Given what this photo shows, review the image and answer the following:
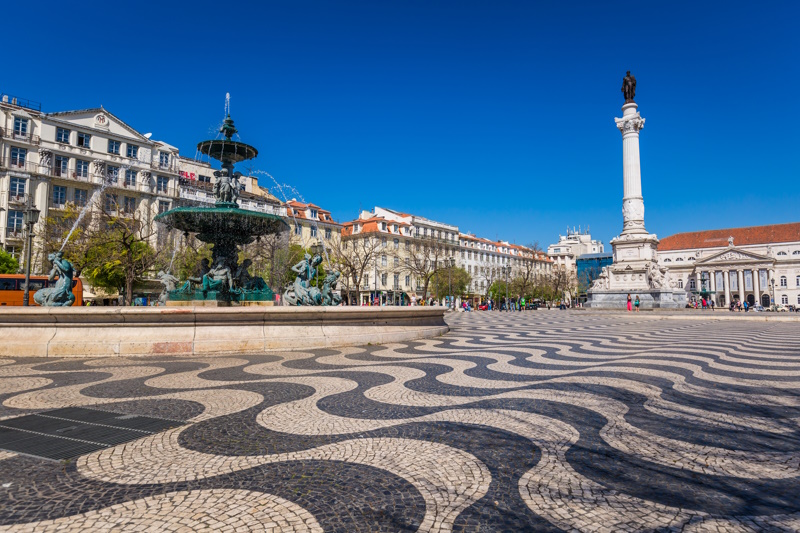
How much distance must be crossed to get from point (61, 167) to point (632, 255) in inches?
1961

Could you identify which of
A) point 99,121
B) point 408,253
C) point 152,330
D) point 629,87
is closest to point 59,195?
point 99,121

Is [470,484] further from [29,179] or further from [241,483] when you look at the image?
[29,179]

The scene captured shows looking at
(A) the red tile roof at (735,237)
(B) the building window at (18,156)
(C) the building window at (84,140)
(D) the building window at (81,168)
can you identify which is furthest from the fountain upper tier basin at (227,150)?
(A) the red tile roof at (735,237)

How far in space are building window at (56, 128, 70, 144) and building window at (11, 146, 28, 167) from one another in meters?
2.74

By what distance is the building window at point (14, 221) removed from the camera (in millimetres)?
35344

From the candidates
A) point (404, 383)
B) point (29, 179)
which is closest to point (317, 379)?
point (404, 383)

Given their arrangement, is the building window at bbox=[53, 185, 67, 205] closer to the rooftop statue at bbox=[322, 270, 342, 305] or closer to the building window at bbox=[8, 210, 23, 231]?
the building window at bbox=[8, 210, 23, 231]

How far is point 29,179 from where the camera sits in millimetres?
36125

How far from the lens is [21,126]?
120 ft

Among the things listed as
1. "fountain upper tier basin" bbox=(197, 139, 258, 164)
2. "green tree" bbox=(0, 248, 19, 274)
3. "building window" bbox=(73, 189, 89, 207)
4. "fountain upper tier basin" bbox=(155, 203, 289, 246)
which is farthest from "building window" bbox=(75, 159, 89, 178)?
"fountain upper tier basin" bbox=(155, 203, 289, 246)

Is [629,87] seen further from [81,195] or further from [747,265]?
[747,265]

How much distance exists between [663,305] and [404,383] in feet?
111

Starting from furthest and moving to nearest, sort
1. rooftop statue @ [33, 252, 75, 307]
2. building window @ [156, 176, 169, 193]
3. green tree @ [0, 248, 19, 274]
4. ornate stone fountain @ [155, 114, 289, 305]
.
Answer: building window @ [156, 176, 169, 193], green tree @ [0, 248, 19, 274], ornate stone fountain @ [155, 114, 289, 305], rooftop statue @ [33, 252, 75, 307]

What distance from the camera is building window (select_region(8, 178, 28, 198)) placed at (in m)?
35.3
